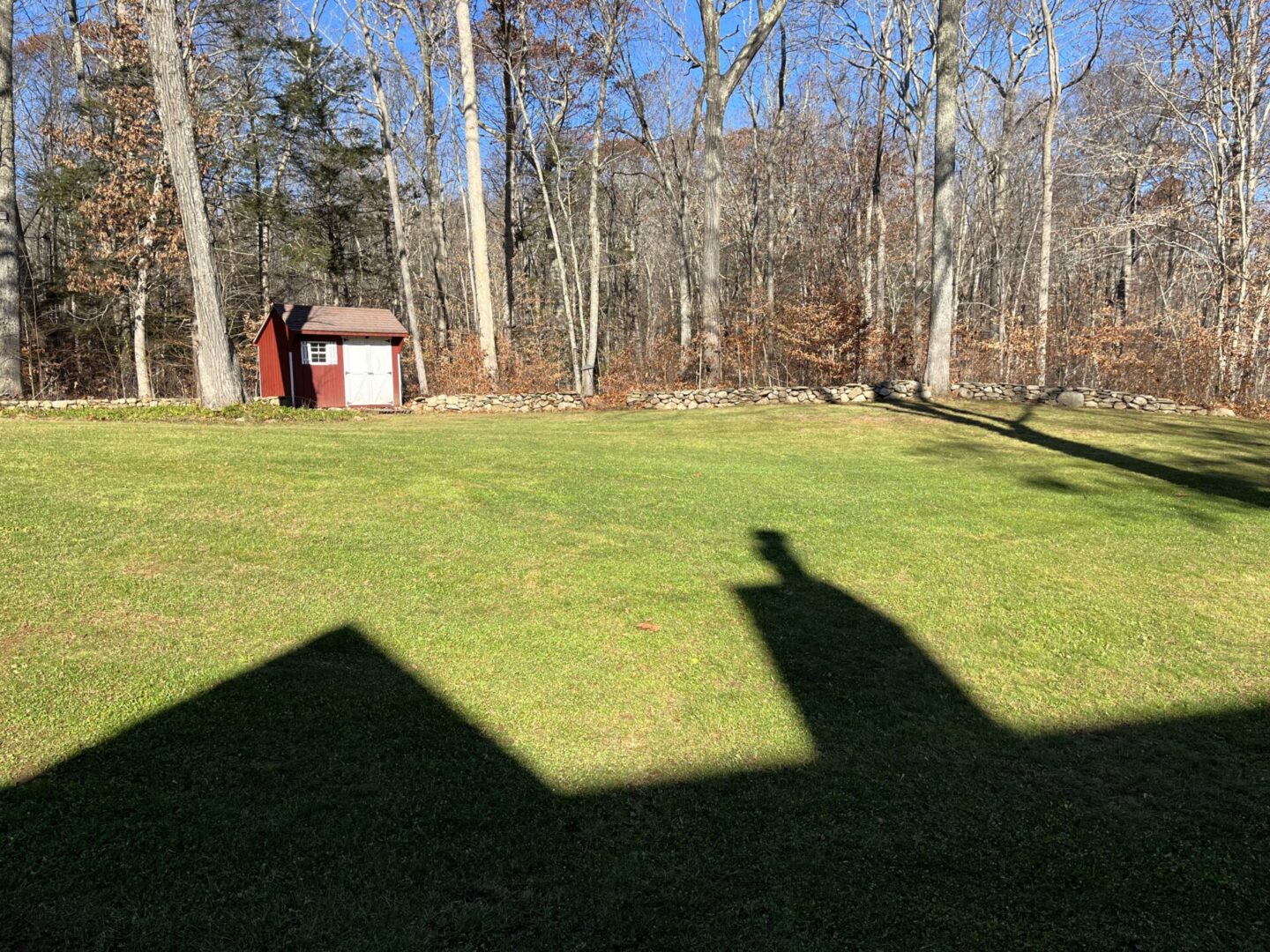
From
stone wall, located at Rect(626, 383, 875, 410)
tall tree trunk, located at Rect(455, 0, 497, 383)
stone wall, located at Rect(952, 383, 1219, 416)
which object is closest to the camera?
stone wall, located at Rect(952, 383, 1219, 416)

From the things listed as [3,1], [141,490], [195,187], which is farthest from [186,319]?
[141,490]

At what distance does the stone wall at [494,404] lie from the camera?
17000 millimetres

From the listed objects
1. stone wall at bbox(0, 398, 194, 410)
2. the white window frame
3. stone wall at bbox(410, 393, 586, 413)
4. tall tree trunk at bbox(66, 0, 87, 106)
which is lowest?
stone wall at bbox(410, 393, 586, 413)

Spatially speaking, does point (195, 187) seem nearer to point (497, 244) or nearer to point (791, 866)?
point (791, 866)

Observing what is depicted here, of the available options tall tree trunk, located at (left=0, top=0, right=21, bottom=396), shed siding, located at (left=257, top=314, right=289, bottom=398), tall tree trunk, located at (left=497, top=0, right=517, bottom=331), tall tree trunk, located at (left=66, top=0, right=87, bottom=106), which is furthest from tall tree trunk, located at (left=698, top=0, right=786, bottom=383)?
tall tree trunk, located at (left=66, top=0, right=87, bottom=106)

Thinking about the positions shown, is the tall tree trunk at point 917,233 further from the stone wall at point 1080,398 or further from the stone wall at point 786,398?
the stone wall at point 1080,398

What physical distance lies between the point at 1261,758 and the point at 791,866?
229 cm

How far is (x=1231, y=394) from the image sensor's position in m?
14.6

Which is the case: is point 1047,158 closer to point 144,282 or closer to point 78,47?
point 144,282

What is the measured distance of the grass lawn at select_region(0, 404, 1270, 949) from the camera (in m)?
2.25

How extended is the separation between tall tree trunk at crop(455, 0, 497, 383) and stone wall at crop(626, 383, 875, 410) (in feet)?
16.4

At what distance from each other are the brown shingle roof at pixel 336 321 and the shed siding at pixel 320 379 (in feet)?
0.94

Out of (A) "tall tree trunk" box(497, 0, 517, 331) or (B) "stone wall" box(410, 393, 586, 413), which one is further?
(A) "tall tree trunk" box(497, 0, 517, 331)

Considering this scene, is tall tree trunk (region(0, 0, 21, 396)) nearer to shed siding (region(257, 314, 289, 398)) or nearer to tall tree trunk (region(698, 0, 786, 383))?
shed siding (region(257, 314, 289, 398))
